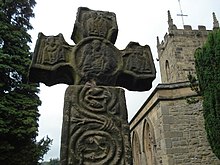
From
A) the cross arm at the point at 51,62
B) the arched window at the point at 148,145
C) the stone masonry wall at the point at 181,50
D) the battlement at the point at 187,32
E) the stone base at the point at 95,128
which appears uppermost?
the battlement at the point at 187,32

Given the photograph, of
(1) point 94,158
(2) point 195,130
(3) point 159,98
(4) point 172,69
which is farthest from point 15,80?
(4) point 172,69

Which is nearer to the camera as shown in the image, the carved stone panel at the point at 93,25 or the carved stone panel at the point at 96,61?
the carved stone panel at the point at 96,61

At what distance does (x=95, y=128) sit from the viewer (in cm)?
274

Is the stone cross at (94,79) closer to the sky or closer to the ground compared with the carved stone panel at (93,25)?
closer to the ground

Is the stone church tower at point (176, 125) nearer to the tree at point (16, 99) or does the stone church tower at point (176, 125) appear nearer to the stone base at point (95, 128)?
the tree at point (16, 99)

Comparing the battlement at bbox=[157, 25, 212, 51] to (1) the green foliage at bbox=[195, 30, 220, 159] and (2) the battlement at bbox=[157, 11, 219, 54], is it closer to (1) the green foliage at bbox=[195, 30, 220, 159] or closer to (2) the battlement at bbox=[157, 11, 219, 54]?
(2) the battlement at bbox=[157, 11, 219, 54]

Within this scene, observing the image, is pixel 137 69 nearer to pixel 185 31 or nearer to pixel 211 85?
pixel 211 85

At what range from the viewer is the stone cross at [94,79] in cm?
266

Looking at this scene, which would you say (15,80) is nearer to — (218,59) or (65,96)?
(218,59)

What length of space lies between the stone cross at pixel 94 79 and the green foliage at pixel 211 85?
641 centimetres

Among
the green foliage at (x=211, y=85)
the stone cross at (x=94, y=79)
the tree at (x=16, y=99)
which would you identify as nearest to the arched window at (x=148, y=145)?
the tree at (x=16, y=99)

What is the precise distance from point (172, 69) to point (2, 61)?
19.9m

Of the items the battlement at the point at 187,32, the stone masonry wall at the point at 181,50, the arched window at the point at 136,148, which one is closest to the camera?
the arched window at the point at 136,148

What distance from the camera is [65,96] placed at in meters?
2.88
